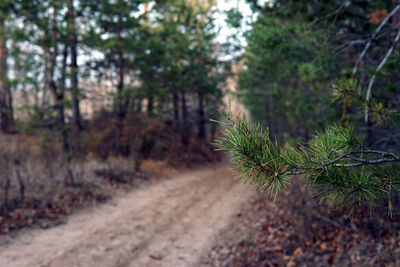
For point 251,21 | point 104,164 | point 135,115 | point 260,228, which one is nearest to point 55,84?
point 104,164

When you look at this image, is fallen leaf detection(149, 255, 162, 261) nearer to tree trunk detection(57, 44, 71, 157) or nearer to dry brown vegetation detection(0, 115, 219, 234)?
dry brown vegetation detection(0, 115, 219, 234)

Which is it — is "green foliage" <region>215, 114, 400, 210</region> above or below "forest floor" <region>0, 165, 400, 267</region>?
above

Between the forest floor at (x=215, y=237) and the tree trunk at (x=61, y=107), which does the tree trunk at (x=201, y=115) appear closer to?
the tree trunk at (x=61, y=107)

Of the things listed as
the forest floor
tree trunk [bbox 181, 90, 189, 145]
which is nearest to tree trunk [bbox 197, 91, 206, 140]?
tree trunk [bbox 181, 90, 189, 145]

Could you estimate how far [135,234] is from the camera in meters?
6.66

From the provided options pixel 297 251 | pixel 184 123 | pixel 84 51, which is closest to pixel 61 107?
pixel 84 51

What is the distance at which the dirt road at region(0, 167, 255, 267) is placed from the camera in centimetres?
552

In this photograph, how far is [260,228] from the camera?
6.88 meters

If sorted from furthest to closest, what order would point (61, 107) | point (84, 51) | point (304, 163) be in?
point (84, 51), point (61, 107), point (304, 163)

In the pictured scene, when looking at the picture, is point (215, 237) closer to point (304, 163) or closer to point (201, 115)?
point (304, 163)

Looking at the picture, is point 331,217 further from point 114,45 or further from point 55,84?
point 55,84

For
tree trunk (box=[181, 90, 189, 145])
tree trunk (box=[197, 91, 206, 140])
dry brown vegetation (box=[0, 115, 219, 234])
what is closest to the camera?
dry brown vegetation (box=[0, 115, 219, 234])

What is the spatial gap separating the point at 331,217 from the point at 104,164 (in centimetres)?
918

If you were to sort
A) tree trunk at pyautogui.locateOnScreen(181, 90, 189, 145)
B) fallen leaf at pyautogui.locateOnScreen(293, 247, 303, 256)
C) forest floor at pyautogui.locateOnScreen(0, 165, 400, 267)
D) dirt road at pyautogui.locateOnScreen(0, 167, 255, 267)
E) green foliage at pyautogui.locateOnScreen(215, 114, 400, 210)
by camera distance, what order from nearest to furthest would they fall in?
1. green foliage at pyautogui.locateOnScreen(215, 114, 400, 210)
2. forest floor at pyautogui.locateOnScreen(0, 165, 400, 267)
3. fallen leaf at pyautogui.locateOnScreen(293, 247, 303, 256)
4. dirt road at pyautogui.locateOnScreen(0, 167, 255, 267)
5. tree trunk at pyautogui.locateOnScreen(181, 90, 189, 145)
